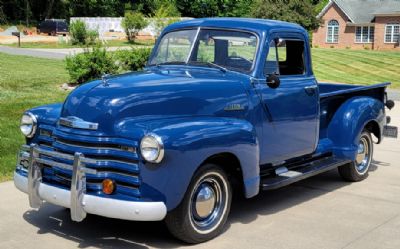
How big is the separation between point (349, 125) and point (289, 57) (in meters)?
1.18

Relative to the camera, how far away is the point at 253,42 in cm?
589

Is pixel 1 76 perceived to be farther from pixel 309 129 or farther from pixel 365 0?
pixel 365 0

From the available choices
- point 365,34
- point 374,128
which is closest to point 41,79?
point 374,128

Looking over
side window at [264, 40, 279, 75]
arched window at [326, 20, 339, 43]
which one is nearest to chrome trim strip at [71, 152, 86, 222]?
side window at [264, 40, 279, 75]

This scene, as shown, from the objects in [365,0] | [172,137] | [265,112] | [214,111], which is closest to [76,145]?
[172,137]

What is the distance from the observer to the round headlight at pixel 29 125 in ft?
17.8

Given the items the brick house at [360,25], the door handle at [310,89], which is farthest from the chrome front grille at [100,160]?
the brick house at [360,25]

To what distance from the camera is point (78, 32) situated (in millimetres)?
35719

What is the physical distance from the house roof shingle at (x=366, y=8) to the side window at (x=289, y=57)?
4861cm

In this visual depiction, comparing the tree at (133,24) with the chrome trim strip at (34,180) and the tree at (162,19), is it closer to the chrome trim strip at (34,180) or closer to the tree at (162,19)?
the tree at (162,19)

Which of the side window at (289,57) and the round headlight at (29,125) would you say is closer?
the round headlight at (29,125)

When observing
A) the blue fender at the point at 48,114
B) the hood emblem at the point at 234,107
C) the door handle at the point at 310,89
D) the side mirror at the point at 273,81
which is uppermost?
the side mirror at the point at 273,81

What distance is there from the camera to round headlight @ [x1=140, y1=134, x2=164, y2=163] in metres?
4.36

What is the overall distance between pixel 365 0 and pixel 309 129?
55.6m
